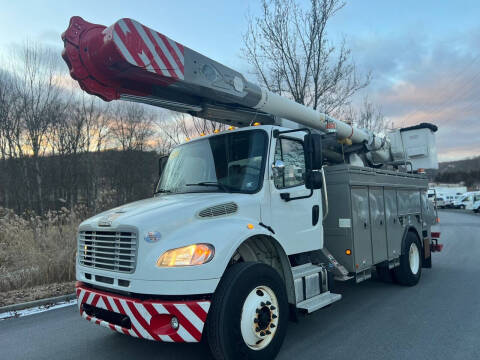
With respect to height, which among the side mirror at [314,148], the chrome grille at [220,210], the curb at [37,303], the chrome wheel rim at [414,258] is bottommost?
the curb at [37,303]

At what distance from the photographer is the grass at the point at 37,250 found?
749cm

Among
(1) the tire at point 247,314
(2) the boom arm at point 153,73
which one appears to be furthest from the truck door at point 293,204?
(2) the boom arm at point 153,73

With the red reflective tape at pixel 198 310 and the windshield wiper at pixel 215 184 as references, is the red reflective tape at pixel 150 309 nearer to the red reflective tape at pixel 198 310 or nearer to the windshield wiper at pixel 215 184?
the red reflective tape at pixel 198 310

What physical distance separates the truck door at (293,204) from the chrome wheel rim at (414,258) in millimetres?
3275

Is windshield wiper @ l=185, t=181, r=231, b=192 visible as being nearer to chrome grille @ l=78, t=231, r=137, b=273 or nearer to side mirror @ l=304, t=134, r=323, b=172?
side mirror @ l=304, t=134, r=323, b=172

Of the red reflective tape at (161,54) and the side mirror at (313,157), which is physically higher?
the red reflective tape at (161,54)

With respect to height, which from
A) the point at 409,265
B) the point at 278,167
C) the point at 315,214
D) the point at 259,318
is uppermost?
the point at 278,167

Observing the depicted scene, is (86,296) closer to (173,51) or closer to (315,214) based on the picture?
(173,51)

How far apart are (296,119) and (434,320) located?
138 inches

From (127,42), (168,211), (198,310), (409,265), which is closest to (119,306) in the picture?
(198,310)

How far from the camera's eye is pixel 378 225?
20.3 ft

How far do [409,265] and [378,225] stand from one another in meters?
1.53

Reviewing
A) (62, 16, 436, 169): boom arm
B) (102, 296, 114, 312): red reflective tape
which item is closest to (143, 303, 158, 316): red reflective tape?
(102, 296, 114, 312): red reflective tape

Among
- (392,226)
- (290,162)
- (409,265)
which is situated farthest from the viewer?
(409,265)
